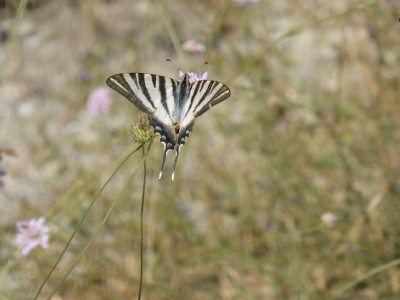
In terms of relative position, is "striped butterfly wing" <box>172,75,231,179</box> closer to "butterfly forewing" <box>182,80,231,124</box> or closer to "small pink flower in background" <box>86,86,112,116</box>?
"butterfly forewing" <box>182,80,231,124</box>

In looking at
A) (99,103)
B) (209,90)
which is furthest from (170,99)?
(99,103)

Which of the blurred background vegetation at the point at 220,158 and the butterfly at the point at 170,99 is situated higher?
the blurred background vegetation at the point at 220,158

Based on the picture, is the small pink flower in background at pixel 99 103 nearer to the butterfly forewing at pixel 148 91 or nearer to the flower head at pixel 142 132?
the butterfly forewing at pixel 148 91

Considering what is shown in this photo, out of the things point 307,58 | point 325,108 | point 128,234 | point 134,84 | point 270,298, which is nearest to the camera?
point 134,84

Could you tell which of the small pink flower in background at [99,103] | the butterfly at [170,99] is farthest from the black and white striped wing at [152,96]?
the small pink flower in background at [99,103]

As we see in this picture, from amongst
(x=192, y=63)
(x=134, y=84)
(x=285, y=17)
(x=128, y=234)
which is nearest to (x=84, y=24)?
(x=192, y=63)

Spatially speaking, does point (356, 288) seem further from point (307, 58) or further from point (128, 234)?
point (307, 58)
